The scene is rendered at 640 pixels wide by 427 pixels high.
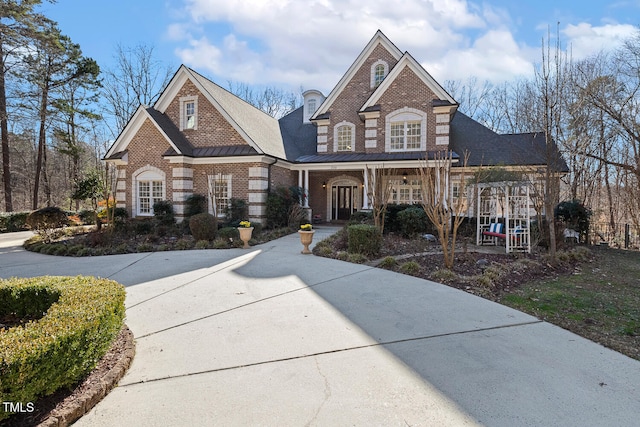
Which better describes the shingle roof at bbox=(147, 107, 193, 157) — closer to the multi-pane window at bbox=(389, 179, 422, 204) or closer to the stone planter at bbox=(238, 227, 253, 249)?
the stone planter at bbox=(238, 227, 253, 249)

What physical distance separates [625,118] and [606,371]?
17.8 metres

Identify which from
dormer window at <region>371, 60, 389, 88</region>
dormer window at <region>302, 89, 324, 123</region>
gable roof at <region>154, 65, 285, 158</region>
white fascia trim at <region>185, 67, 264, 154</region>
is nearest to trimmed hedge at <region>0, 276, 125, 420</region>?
gable roof at <region>154, 65, 285, 158</region>

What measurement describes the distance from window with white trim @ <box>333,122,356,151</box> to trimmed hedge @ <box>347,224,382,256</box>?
935 cm

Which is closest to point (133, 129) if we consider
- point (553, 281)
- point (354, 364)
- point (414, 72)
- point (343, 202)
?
point (343, 202)

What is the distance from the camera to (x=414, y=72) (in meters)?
16.1

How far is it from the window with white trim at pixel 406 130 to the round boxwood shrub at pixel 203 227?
947cm

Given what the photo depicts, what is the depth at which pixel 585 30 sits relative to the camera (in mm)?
10875

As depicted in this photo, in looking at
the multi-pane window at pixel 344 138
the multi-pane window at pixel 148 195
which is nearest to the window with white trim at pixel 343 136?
the multi-pane window at pixel 344 138

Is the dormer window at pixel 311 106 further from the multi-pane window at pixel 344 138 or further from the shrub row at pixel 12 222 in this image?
the shrub row at pixel 12 222

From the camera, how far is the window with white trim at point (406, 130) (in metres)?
16.1

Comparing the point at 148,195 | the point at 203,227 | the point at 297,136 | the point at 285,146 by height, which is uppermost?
the point at 297,136

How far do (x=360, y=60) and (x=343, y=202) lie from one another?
26.1ft

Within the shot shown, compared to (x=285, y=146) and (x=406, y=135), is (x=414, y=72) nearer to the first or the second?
(x=406, y=135)

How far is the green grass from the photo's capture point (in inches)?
173
